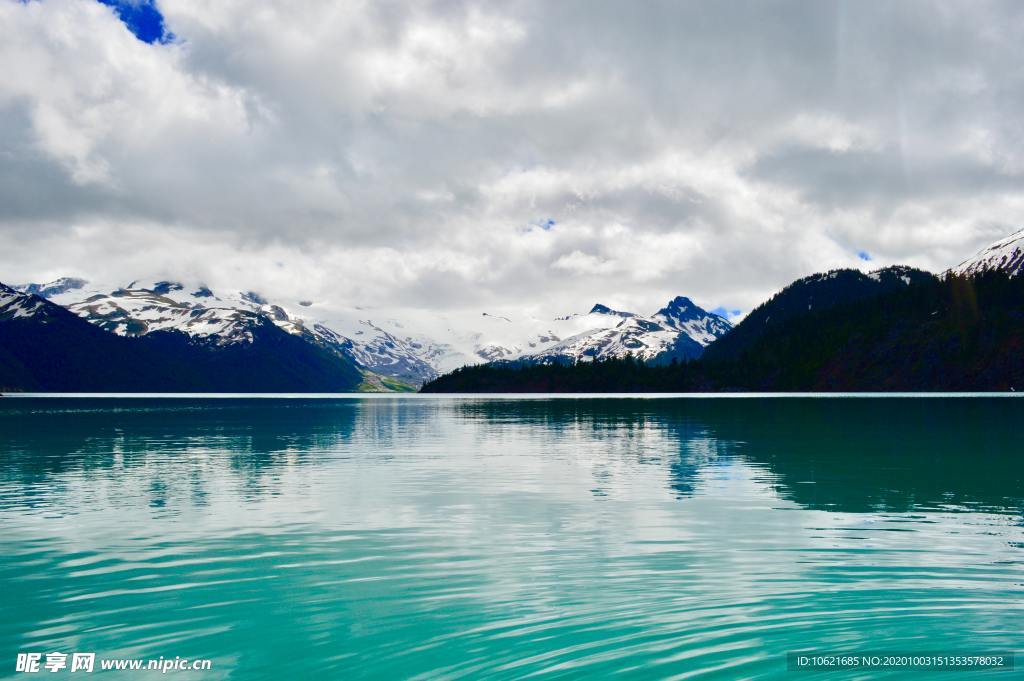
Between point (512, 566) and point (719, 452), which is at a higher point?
point (512, 566)

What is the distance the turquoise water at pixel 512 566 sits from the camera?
62.8ft

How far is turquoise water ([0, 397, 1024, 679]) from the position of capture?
19.2 m

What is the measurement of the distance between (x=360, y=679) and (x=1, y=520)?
3012 cm

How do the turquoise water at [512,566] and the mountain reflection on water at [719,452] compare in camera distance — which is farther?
the mountain reflection on water at [719,452]

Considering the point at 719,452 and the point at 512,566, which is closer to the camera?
the point at 512,566

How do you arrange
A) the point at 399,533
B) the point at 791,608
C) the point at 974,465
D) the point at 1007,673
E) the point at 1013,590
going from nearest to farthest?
the point at 1007,673, the point at 791,608, the point at 1013,590, the point at 399,533, the point at 974,465

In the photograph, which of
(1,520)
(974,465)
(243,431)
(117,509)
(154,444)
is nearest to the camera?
(1,520)

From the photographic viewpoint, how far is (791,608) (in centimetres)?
2189

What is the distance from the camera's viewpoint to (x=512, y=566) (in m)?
27.6

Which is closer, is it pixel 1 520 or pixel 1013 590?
pixel 1013 590

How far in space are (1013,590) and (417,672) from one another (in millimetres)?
18762

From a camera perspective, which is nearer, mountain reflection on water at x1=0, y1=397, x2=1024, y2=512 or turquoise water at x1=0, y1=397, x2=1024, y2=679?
turquoise water at x1=0, y1=397, x2=1024, y2=679

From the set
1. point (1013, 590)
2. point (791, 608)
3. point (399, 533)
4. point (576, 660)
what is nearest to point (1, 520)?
point (399, 533)

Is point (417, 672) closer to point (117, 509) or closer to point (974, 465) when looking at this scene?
point (117, 509)
